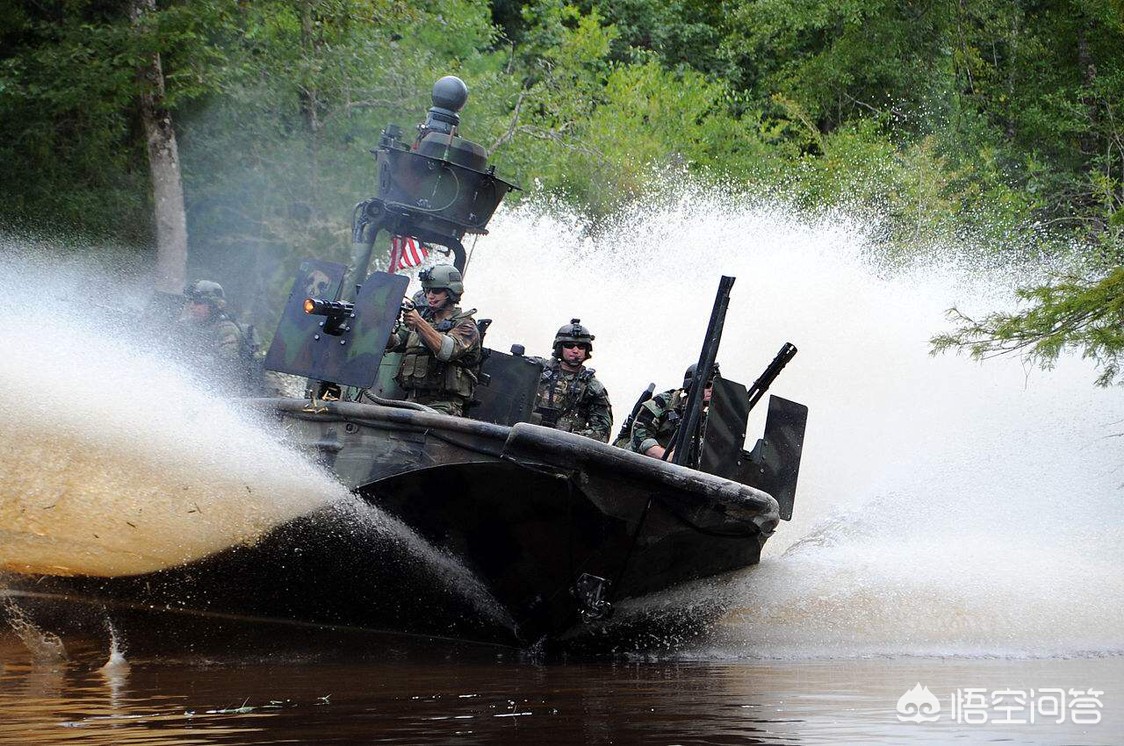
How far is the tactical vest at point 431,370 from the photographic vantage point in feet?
32.1

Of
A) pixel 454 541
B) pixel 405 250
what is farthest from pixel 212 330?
pixel 454 541

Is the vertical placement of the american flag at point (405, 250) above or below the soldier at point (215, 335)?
above

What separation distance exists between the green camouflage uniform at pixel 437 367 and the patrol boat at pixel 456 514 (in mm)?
196

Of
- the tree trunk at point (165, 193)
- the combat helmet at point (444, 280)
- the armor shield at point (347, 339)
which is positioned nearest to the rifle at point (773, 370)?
the combat helmet at point (444, 280)

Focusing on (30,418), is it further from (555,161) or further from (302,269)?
(555,161)

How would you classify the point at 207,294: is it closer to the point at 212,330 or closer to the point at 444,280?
the point at 212,330

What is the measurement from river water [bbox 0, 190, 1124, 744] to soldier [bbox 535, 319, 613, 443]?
1.78 metres

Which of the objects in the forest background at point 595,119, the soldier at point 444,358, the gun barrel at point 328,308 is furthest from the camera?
the forest background at point 595,119

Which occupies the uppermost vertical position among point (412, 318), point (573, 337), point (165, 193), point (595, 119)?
point (595, 119)

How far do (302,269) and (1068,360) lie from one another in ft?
37.6

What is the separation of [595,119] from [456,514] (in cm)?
2234

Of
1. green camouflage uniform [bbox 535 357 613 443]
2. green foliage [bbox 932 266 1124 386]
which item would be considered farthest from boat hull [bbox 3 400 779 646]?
green foliage [bbox 932 266 1124 386]

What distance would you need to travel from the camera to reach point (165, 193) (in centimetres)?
1950

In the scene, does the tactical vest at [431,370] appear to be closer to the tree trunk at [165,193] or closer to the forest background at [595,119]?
the forest background at [595,119]
